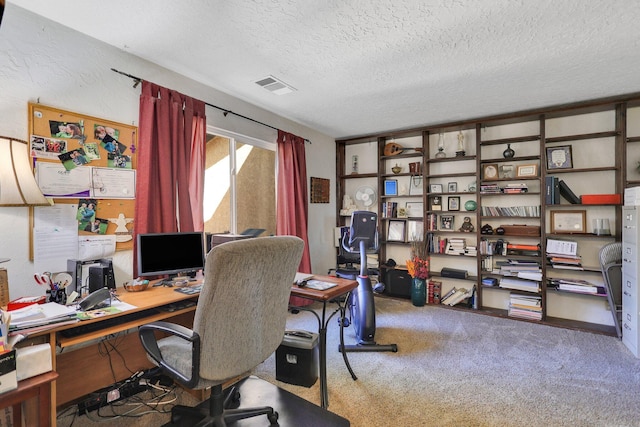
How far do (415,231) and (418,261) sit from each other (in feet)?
1.77

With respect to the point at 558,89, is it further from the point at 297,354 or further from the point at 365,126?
the point at 297,354

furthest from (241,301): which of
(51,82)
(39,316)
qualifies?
(51,82)

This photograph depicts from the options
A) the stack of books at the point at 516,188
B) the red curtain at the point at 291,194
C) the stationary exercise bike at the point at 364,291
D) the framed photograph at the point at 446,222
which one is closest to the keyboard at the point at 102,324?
the stationary exercise bike at the point at 364,291

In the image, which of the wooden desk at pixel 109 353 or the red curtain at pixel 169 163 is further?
the red curtain at pixel 169 163

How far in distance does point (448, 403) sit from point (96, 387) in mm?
2346

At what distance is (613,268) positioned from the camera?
116 inches

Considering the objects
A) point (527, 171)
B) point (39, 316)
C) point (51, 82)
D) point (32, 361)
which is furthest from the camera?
point (527, 171)

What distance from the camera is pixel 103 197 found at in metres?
2.08

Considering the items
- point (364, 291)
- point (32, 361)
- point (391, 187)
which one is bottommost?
point (364, 291)

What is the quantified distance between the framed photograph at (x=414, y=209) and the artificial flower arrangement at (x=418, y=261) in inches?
16.2

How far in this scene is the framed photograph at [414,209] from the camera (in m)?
4.33

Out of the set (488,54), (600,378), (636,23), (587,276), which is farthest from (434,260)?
(636,23)

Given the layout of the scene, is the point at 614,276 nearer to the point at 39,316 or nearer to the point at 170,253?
the point at 170,253

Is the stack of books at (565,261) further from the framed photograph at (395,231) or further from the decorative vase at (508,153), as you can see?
the framed photograph at (395,231)
